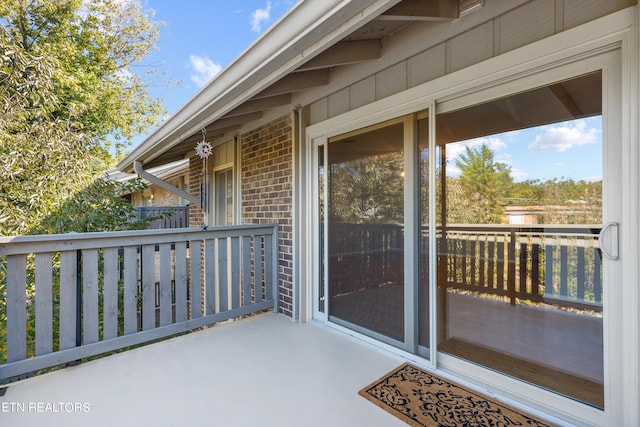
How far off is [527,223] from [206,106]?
8.93ft

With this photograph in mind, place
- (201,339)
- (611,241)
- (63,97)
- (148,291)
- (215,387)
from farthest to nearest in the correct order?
(63,97), (201,339), (148,291), (215,387), (611,241)

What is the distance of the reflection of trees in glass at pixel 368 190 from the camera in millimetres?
2629

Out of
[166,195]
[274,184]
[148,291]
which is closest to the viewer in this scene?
[148,291]

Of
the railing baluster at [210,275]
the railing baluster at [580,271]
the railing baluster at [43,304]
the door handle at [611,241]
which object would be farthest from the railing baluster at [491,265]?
the railing baluster at [43,304]

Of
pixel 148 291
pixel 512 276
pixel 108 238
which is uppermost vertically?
pixel 108 238

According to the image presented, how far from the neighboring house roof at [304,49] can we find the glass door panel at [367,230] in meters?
0.68

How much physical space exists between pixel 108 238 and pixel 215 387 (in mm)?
1506

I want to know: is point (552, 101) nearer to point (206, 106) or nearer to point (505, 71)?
point (505, 71)

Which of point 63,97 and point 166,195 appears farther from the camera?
point 166,195

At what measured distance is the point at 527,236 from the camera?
2.46 metres

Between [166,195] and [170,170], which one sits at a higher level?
[170,170]

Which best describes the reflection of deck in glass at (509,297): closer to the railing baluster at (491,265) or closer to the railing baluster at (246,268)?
the railing baluster at (491,265)

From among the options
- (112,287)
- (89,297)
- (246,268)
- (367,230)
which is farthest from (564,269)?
(89,297)

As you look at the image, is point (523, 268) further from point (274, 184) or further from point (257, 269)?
point (274, 184)
